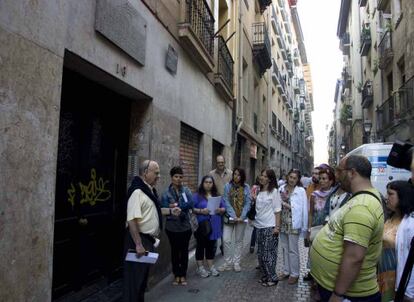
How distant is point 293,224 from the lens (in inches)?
253

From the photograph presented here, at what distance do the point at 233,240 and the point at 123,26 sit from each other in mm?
4098

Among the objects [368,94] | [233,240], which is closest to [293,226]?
[233,240]

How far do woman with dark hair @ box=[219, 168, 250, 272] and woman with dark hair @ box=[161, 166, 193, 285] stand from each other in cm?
100

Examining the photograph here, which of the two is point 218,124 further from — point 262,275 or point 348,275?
point 348,275

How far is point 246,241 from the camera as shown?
1005 centimetres

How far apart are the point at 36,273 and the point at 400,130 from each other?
46.9ft

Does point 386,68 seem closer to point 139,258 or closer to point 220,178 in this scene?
point 220,178

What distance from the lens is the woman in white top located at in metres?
6.29

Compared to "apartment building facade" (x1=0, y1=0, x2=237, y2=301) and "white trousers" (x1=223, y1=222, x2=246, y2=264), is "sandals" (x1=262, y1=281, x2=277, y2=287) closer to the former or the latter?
"white trousers" (x1=223, y1=222, x2=246, y2=264)

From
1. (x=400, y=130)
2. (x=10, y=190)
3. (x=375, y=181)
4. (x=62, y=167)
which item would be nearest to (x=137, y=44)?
(x=62, y=167)

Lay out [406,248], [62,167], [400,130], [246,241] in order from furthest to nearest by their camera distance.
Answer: [400,130], [246,241], [62,167], [406,248]

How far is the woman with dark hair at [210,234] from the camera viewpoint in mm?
6574

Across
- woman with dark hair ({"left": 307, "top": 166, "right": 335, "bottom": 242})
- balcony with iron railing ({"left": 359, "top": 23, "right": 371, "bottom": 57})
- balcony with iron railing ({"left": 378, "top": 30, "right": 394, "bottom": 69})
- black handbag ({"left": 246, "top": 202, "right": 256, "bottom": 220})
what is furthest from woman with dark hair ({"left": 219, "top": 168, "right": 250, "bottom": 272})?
balcony with iron railing ({"left": 359, "top": 23, "right": 371, "bottom": 57})

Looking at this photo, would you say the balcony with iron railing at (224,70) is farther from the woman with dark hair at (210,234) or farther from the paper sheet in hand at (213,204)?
the paper sheet in hand at (213,204)
